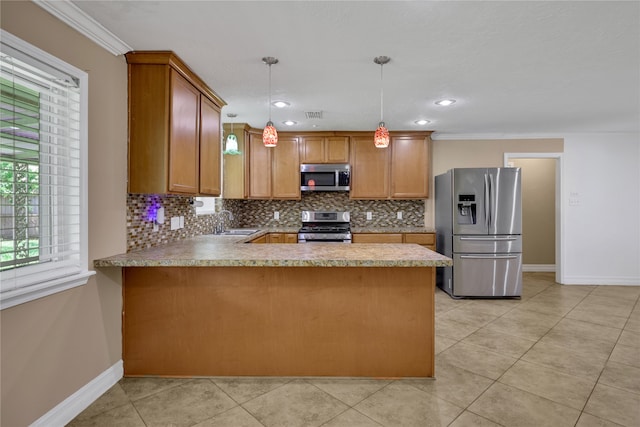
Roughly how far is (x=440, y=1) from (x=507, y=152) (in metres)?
3.91

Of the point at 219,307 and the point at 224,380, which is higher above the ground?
the point at 219,307

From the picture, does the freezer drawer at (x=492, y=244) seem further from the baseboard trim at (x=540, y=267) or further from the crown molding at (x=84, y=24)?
the crown molding at (x=84, y=24)


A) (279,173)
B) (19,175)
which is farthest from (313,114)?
(19,175)

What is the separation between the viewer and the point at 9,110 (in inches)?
61.5

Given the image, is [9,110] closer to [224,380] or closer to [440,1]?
[224,380]

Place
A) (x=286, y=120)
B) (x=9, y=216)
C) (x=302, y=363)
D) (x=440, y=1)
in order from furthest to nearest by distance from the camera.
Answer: (x=286, y=120) → (x=302, y=363) → (x=440, y=1) → (x=9, y=216)

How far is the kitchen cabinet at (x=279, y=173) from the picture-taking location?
4.79 metres

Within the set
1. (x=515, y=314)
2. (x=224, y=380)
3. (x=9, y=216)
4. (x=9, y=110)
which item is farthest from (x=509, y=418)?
(x=9, y=110)

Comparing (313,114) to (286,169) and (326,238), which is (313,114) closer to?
(286,169)

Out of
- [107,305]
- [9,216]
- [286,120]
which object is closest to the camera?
[9,216]

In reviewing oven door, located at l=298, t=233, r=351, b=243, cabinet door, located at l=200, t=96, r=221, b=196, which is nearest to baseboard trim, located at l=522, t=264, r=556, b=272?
oven door, located at l=298, t=233, r=351, b=243

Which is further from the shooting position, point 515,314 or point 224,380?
point 515,314

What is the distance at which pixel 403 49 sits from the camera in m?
2.29

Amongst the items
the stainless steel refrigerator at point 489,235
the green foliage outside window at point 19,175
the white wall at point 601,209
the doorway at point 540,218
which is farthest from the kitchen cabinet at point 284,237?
the doorway at point 540,218
